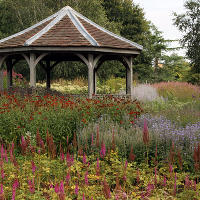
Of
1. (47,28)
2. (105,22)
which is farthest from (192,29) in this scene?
(47,28)

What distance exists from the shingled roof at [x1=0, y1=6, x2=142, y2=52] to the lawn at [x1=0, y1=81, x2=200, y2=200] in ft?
12.2

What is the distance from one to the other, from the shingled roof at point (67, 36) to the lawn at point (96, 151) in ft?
12.2

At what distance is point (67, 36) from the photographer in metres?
11.4

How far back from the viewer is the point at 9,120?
6594 mm

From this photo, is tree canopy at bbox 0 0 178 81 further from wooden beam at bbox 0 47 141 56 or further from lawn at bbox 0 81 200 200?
lawn at bbox 0 81 200 200

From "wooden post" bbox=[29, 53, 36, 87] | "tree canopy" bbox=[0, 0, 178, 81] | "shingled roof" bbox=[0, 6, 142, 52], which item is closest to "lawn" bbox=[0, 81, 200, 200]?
"wooden post" bbox=[29, 53, 36, 87]

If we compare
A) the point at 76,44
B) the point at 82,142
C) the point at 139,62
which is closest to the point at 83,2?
the point at 139,62

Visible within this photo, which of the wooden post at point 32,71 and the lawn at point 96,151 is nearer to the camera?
the lawn at point 96,151

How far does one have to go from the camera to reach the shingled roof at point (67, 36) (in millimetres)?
10797

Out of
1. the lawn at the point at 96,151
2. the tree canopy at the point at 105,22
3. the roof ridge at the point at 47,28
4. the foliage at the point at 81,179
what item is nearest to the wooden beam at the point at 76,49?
the roof ridge at the point at 47,28

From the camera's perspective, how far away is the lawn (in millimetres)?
3625

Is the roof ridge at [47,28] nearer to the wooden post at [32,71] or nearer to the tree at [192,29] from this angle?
the wooden post at [32,71]

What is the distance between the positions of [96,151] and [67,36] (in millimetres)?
7259

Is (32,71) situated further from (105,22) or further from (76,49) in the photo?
(105,22)
